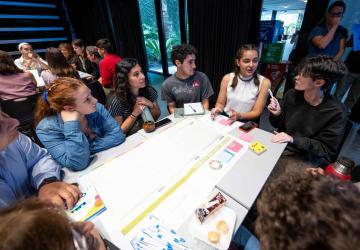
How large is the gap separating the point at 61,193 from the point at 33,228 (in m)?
0.52

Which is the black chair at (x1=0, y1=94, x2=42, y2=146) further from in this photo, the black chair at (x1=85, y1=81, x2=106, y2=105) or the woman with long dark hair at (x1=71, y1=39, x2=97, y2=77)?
the woman with long dark hair at (x1=71, y1=39, x2=97, y2=77)

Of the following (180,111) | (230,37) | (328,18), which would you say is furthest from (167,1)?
(180,111)

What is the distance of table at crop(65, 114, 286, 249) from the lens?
0.75m

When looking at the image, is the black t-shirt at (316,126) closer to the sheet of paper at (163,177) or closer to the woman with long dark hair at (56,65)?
the sheet of paper at (163,177)

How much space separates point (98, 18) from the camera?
5094 millimetres

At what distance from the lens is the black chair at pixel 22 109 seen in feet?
6.82

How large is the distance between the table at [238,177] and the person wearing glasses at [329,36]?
73.0 inches

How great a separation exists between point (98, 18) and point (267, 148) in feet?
19.1

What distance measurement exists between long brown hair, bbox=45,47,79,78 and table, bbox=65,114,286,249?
2.02m

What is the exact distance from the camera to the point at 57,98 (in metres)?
1.10

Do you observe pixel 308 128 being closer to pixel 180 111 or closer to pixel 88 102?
pixel 180 111

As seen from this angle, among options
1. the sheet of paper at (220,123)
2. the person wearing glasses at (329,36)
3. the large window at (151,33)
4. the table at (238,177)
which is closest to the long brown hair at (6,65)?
the table at (238,177)

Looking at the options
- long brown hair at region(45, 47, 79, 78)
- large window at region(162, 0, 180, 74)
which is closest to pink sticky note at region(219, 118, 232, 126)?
long brown hair at region(45, 47, 79, 78)

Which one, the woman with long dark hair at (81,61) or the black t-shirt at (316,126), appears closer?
the black t-shirt at (316,126)
